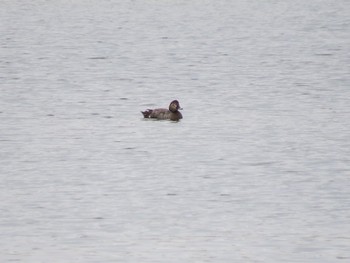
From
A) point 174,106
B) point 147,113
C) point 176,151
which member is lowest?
point 176,151

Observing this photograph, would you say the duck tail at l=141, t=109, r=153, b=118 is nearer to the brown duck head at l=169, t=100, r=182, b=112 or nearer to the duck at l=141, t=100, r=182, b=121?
the duck at l=141, t=100, r=182, b=121

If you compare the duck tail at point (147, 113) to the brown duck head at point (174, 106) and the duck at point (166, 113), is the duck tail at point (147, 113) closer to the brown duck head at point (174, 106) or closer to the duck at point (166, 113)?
the duck at point (166, 113)

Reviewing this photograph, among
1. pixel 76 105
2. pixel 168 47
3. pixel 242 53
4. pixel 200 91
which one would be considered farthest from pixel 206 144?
pixel 168 47

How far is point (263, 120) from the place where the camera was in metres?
23.2

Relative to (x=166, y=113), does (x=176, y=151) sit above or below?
below

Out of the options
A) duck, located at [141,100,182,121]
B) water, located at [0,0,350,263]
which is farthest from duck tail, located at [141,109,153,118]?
water, located at [0,0,350,263]

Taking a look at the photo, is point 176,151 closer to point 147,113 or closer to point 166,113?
point 166,113

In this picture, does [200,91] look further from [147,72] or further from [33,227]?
[33,227]

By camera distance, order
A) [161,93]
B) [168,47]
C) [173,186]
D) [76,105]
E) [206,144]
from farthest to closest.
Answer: [168,47] → [161,93] → [76,105] → [206,144] → [173,186]

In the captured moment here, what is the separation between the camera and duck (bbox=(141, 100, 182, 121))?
2311 cm

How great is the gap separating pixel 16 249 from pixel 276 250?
2840mm

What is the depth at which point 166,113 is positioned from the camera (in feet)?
76.3

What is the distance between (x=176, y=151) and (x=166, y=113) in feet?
10.3

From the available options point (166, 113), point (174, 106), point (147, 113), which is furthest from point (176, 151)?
point (147, 113)
